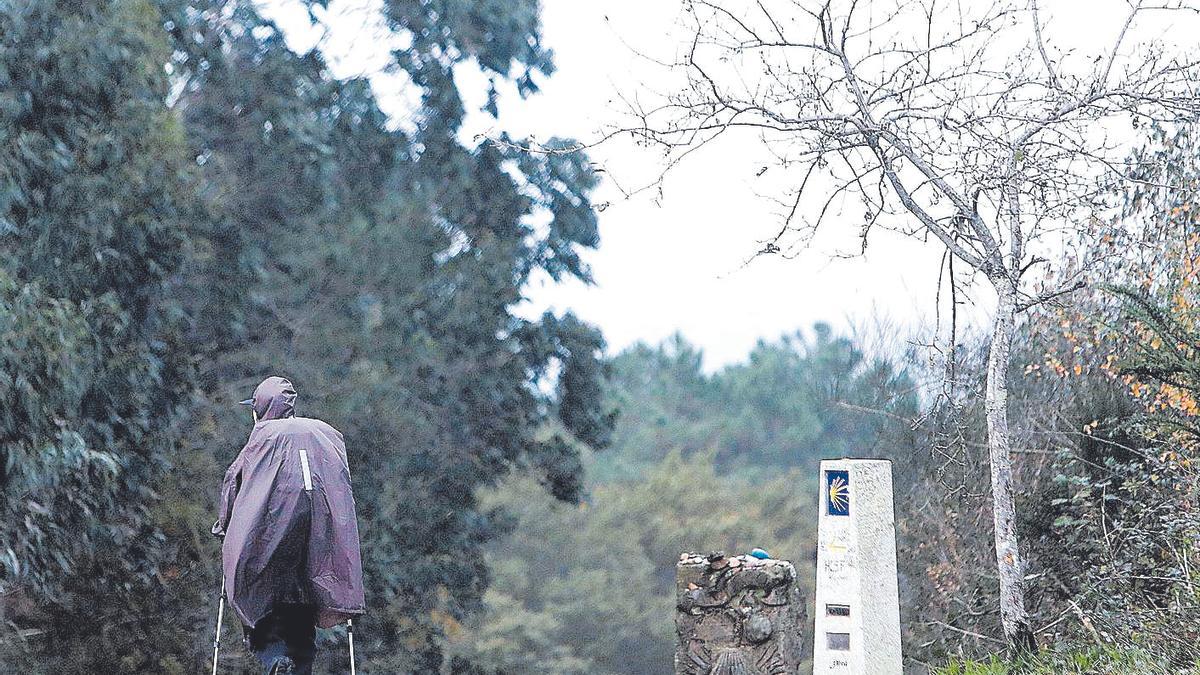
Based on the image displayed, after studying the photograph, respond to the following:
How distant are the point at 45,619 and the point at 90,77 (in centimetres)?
524

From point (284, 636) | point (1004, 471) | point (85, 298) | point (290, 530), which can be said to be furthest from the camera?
point (85, 298)

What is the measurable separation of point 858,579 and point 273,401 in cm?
276

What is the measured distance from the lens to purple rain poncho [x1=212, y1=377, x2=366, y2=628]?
520 cm

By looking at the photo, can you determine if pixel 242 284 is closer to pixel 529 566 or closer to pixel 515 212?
pixel 515 212

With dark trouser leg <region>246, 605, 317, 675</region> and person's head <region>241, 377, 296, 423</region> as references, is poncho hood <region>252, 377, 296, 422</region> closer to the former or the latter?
person's head <region>241, 377, 296, 423</region>

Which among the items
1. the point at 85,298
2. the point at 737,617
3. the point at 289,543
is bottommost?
the point at 289,543

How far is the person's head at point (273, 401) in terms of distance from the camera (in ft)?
18.1

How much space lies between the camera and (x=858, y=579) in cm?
664

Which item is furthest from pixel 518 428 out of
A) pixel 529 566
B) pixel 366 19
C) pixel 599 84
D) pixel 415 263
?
pixel 529 566

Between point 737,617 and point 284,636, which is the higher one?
point 737,617

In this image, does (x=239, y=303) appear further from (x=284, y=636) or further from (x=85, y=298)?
(x=284, y=636)

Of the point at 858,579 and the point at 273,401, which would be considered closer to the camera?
the point at 273,401

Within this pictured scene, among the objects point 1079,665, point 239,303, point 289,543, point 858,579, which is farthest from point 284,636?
point 239,303

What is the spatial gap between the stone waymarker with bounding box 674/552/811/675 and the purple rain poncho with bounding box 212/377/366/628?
280 cm
